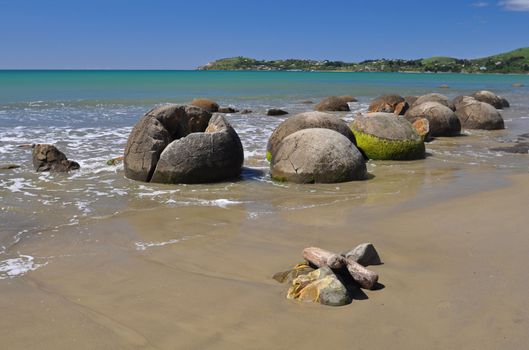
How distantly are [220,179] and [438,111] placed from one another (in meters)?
8.58

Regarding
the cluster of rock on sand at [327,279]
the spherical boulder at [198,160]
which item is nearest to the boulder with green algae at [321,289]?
the cluster of rock on sand at [327,279]

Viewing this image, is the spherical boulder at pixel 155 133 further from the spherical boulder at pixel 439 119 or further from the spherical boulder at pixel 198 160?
the spherical boulder at pixel 439 119

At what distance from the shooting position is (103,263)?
5.22m

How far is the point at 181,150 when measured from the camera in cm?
910

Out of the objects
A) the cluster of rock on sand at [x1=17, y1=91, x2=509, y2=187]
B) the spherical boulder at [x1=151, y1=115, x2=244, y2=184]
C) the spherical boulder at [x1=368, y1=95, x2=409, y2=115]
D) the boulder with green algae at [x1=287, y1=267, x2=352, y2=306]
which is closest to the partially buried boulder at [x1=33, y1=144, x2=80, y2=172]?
the cluster of rock on sand at [x1=17, y1=91, x2=509, y2=187]

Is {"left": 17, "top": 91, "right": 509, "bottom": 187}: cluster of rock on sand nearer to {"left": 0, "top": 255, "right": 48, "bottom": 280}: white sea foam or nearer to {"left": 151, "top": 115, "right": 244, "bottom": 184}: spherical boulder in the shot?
{"left": 151, "top": 115, "right": 244, "bottom": 184}: spherical boulder

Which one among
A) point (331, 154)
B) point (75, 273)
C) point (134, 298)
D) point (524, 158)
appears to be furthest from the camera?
point (524, 158)

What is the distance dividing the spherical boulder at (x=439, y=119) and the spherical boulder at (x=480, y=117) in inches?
74.3

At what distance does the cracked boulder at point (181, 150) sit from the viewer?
9.05 meters

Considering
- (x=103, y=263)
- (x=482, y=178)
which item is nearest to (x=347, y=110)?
(x=482, y=178)

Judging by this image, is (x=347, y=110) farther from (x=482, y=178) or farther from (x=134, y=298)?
(x=134, y=298)

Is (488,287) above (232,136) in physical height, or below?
below

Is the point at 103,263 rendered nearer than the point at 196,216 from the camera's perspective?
Yes

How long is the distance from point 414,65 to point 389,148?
145 meters
